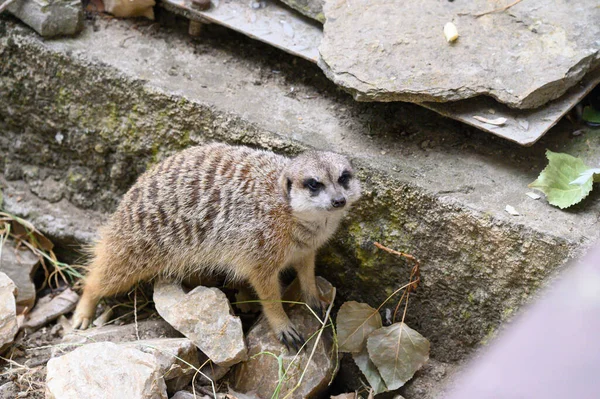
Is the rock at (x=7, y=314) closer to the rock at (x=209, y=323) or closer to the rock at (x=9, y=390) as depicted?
the rock at (x=9, y=390)

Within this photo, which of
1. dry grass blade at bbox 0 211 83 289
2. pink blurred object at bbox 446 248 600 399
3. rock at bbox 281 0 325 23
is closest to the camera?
pink blurred object at bbox 446 248 600 399

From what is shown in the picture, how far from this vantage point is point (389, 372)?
2.41 metres

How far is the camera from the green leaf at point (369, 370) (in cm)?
243

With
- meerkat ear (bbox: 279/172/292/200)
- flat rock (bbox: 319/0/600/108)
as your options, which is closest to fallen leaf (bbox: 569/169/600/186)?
flat rock (bbox: 319/0/600/108)

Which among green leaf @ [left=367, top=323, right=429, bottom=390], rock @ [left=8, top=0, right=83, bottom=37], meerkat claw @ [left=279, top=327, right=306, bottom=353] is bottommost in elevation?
meerkat claw @ [left=279, top=327, right=306, bottom=353]

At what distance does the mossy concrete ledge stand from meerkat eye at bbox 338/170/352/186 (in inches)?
6.0

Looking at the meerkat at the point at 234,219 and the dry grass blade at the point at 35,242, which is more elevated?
the meerkat at the point at 234,219

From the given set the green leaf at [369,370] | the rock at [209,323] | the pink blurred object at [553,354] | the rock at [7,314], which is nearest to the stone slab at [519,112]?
the green leaf at [369,370]

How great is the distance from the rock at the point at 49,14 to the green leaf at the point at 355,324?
1.57 m

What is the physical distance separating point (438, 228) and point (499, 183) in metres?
0.26

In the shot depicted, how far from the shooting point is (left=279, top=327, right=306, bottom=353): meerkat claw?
2536mm

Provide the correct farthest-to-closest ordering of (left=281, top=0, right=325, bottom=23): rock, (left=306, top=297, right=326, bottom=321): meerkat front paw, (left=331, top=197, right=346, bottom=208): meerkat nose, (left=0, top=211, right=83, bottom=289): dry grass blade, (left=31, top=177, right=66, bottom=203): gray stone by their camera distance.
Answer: (left=31, top=177, right=66, bottom=203): gray stone, (left=0, top=211, right=83, bottom=289): dry grass blade, (left=281, top=0, right=325, bottom=23): rock, (left=306, top=297, right=326, bottom=321): meerkat front paw, (left=331, top=197, right=346, bottom=208): meerkat nose

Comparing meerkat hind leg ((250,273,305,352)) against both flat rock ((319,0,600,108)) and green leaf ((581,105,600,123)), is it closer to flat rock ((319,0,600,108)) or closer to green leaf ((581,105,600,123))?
flat rock ((319,0,600,108))

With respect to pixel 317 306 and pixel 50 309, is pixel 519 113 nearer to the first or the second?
pixel 317 306
